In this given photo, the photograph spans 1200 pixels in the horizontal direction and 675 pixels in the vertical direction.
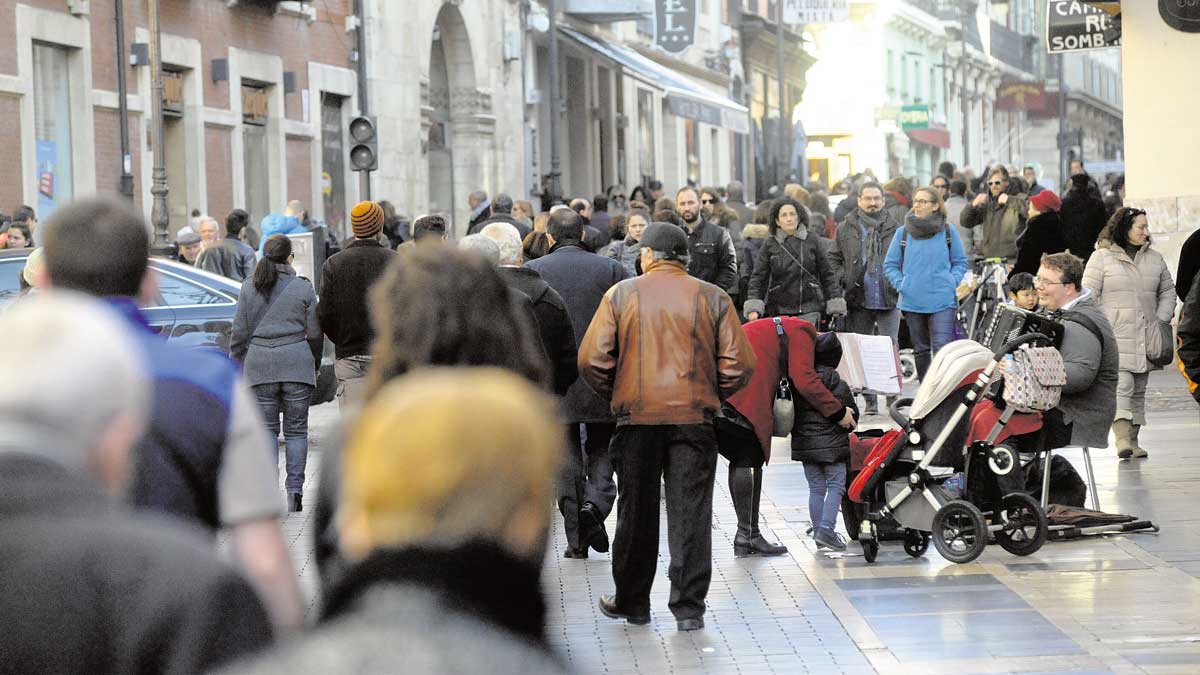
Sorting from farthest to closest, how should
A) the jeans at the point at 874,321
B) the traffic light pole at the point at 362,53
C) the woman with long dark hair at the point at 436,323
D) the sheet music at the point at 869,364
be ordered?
the traffic light pole at the point at 362,53 < the jeans at the point at 874,321 < the sheet music at the point at 869,364 < the woman with long dark hair at the point at 436,323

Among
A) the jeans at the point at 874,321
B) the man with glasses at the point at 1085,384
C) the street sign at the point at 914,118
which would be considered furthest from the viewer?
the street sign at the point at 914,118

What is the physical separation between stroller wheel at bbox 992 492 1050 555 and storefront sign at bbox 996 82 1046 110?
84764 millimetres

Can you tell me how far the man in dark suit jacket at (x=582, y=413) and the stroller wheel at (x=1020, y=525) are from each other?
79.0 inches

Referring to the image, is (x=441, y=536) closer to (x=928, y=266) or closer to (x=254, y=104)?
(x=928, y=266)

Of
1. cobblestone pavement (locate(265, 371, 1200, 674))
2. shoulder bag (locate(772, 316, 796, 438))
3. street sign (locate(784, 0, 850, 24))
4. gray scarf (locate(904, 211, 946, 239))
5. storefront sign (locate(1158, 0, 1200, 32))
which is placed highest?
street sign (locate(784, 0, 850, 24))

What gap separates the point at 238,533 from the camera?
12.8ft

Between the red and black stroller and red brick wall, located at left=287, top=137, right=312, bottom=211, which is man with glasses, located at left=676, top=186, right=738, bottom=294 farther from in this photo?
red brick wall, located at left=287, top=137, right=312, bottom=211

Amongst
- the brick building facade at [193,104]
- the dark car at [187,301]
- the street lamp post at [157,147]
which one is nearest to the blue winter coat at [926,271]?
the dark car at [187,301]

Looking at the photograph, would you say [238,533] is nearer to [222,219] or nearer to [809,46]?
[222,219]

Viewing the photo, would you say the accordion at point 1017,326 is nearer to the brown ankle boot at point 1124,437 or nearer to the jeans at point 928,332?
the brown ankle boot at point 1124,437

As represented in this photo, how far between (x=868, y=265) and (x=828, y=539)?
23.3 feet

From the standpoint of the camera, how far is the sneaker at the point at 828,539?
10172mm

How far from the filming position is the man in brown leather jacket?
326 inches

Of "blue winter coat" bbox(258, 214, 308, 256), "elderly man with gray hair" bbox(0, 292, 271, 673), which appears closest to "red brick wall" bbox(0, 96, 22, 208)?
"blue winter coat" bbox(258, 214, 308, 256)
